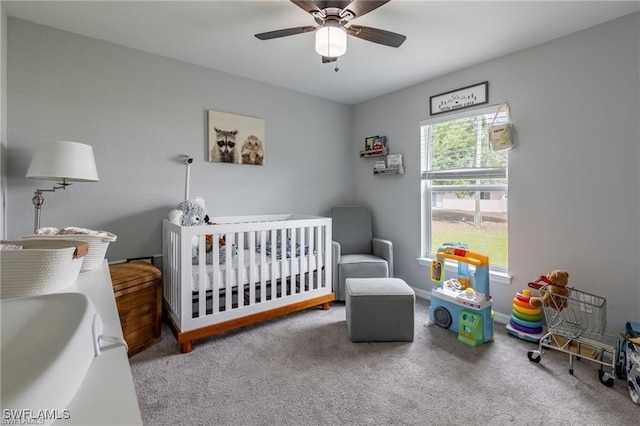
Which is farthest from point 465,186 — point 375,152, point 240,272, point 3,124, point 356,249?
point 3,124

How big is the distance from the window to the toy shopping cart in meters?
0.63

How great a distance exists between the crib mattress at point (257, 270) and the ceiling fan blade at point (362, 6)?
1.82 m

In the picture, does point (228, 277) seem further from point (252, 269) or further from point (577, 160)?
point (577, 160)

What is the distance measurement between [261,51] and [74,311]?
2416 millimetres

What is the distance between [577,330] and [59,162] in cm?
345

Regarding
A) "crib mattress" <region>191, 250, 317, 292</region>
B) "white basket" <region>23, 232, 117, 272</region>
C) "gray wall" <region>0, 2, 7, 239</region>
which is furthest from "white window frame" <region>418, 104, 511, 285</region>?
"gray wall" <region>0, 2, 7, 239</region>

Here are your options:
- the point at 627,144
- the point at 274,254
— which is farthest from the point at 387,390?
the point at 627,144

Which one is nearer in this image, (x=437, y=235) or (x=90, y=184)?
(x=90, y=184)

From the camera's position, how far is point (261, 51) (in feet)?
8.14

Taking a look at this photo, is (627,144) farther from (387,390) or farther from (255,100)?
(255,100)

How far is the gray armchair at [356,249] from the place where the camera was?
300 cm

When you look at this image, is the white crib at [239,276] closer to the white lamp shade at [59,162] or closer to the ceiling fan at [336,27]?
the white lamp shade at [59,162]

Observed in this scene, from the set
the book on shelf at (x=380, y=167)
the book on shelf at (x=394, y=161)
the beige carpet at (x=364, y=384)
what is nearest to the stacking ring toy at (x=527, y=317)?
the beige carpet at (x=364, y=384)

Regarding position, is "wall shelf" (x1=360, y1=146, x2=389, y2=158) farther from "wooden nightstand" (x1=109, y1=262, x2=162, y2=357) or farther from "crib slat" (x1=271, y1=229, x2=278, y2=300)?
"wooden nightstand" (x1=109, y1=262, x2=162, y2=357)
